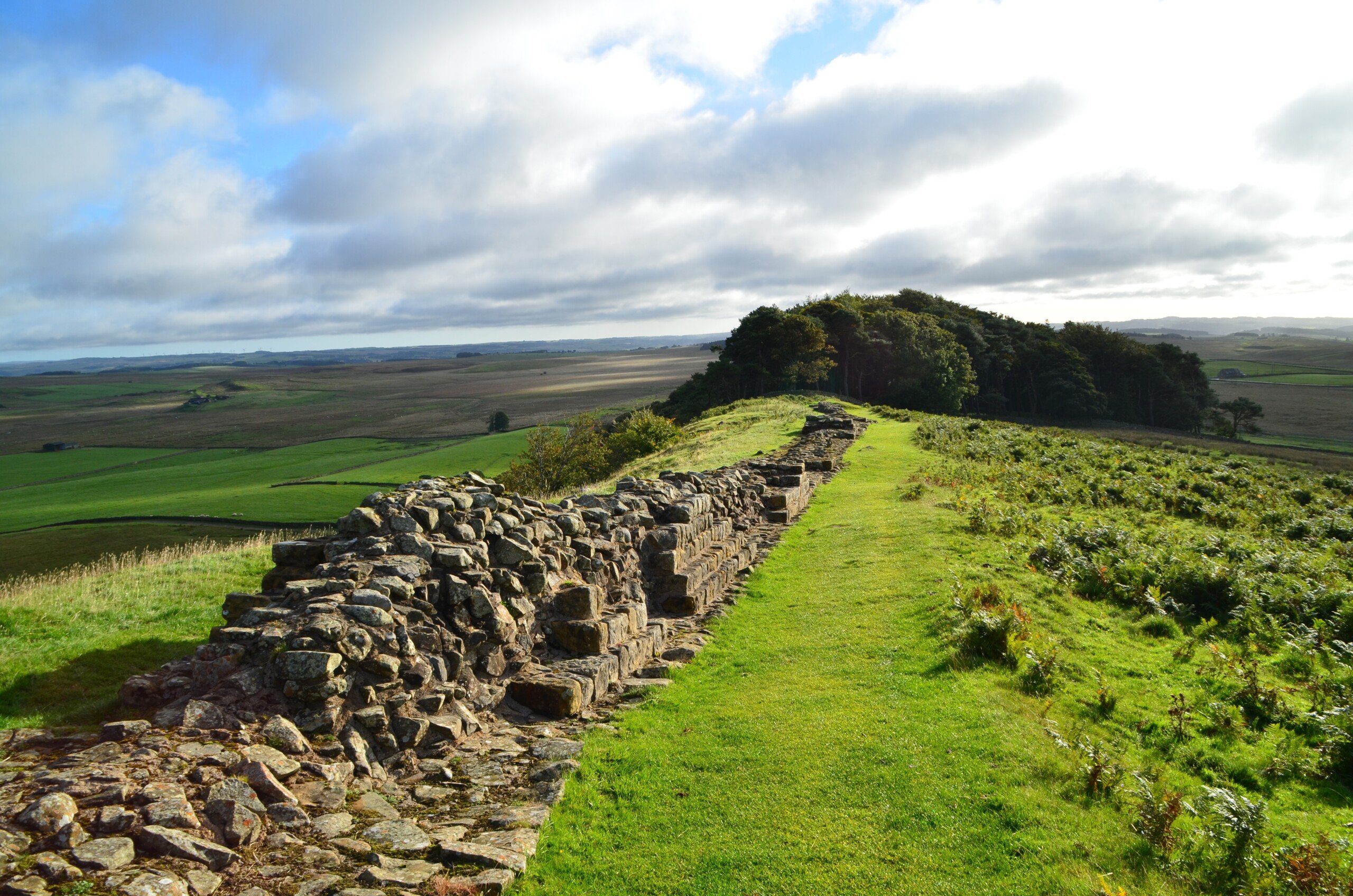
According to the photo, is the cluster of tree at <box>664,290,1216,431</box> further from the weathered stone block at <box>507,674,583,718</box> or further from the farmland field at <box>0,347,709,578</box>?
the weathered stone block at <box>507,674,583,718</box>

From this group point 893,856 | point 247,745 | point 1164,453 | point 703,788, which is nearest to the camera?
point 893,856

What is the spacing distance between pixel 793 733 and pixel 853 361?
7927 cm

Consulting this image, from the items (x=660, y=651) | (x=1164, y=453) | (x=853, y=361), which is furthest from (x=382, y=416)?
(x=660, y=651)

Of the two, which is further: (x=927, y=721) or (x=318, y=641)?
(x=927, y=721)

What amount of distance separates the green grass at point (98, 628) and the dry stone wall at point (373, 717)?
1040 mm

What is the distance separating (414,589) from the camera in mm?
9727

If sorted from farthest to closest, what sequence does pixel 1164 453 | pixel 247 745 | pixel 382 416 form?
pixel 382 416 < pixel 1164 453 < pixel 247 745

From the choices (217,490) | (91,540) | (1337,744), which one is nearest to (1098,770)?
(1337,744)

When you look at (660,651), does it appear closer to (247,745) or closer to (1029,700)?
(1029,700)

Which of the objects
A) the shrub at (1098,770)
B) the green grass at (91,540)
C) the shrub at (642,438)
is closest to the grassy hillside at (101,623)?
the shrub at (1098,770)

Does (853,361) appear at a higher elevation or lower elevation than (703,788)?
higher

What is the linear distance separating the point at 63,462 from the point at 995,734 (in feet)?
454

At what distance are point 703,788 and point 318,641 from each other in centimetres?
466

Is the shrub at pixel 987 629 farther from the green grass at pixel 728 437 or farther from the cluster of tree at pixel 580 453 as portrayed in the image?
the cluster of tree at pixel 580 453
